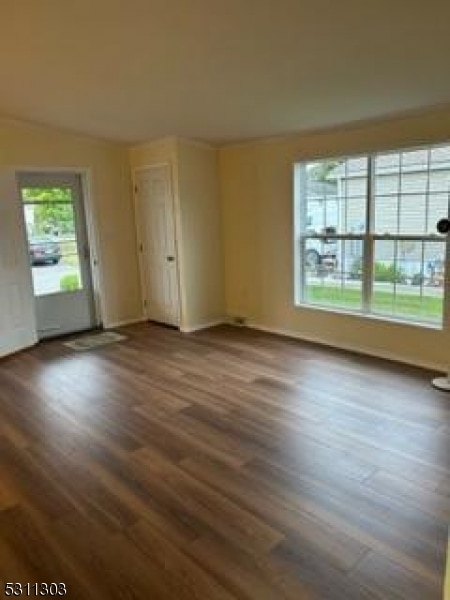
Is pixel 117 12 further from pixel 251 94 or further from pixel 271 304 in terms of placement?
pixel 271 304

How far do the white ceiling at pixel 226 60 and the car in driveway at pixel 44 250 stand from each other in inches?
55.1

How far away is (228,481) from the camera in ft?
8.28

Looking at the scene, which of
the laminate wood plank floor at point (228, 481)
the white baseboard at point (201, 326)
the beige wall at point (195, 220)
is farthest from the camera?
the white baseboard at point (201, 326)

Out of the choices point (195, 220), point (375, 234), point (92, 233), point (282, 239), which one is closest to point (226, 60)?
point (375, 234)

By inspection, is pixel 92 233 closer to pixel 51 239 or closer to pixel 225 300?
pixel 51 239

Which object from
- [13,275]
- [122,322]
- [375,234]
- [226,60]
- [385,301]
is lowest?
Result: [122,322]

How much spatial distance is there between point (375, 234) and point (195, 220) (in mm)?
2204

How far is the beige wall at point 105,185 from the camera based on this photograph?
492 centimetres

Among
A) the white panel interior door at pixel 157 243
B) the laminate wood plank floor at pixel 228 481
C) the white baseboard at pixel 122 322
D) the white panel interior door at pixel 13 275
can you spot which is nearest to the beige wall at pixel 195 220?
the white panel interior door at pixel 157 243

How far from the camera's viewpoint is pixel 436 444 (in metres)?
2.81

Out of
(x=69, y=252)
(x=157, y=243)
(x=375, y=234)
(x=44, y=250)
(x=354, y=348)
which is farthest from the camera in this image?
(x=157, y=243)

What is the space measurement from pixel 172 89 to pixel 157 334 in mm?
2880

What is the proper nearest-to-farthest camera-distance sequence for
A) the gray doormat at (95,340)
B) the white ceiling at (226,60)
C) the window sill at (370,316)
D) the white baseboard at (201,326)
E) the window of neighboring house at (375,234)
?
Answer: the white ceiling at (226,60)
the window of neighboring house at (375,234)
the window sill at (370,316)
the gray doormat at (95,340)
the white baseboard at (201,326)

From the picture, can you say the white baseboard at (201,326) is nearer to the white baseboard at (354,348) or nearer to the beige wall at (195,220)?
the beige wall at (195,220)
